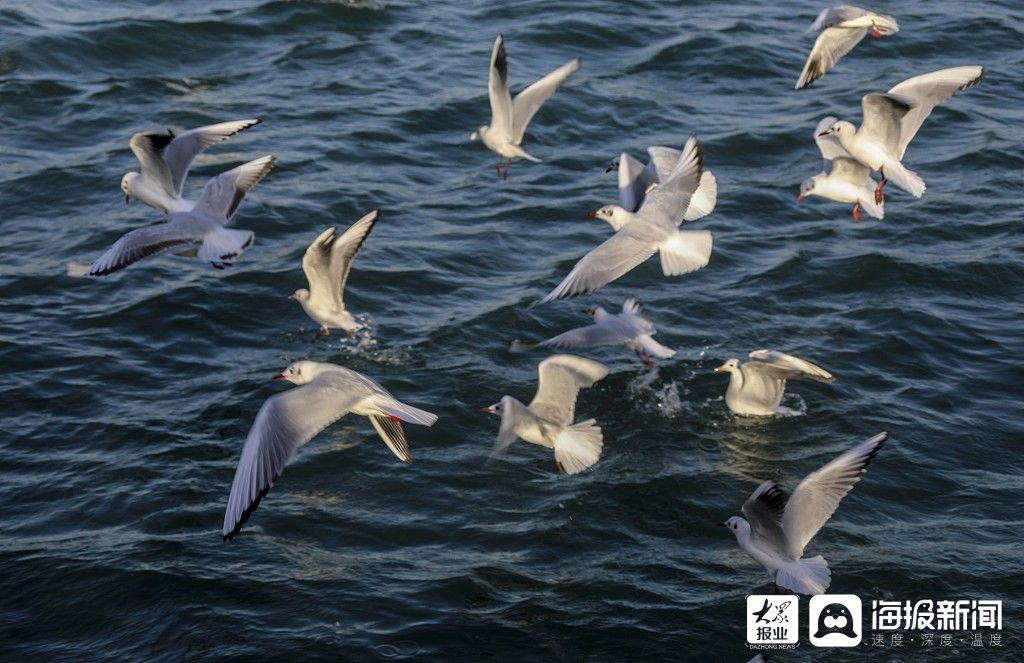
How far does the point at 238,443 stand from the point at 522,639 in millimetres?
3321

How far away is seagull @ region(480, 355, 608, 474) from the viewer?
10.6 metres

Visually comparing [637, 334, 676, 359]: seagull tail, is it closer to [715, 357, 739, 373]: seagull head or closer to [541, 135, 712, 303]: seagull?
[715, 357, 739, 373]: seagull head

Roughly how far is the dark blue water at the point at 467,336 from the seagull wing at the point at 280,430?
2.27 feet

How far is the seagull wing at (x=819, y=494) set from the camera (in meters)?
9.16

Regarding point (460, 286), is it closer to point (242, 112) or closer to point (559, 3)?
point (242, 112)

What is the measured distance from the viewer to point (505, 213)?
15750 millimetres

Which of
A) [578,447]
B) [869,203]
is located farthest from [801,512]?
[869,203]

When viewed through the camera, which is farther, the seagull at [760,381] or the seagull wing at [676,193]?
the seagull wing at [676,193]

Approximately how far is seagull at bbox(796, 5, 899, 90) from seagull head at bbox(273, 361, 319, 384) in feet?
16.3

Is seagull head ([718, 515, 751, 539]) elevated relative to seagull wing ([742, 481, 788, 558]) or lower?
lower

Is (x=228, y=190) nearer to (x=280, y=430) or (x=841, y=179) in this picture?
(x=280, y=430)

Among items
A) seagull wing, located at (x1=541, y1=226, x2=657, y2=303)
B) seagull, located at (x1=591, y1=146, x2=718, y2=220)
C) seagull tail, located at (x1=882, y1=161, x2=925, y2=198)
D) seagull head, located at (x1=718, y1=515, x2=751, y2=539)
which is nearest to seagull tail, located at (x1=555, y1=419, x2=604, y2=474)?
seagull wing, located at (x1=541, y1=226, x2=657, y2=303)

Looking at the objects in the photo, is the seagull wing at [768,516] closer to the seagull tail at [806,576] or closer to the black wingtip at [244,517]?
the seagull tail at [806,576]

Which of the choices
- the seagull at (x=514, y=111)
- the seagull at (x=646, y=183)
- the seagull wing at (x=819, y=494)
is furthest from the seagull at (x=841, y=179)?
the seagull wing at (x=819, y=494)
